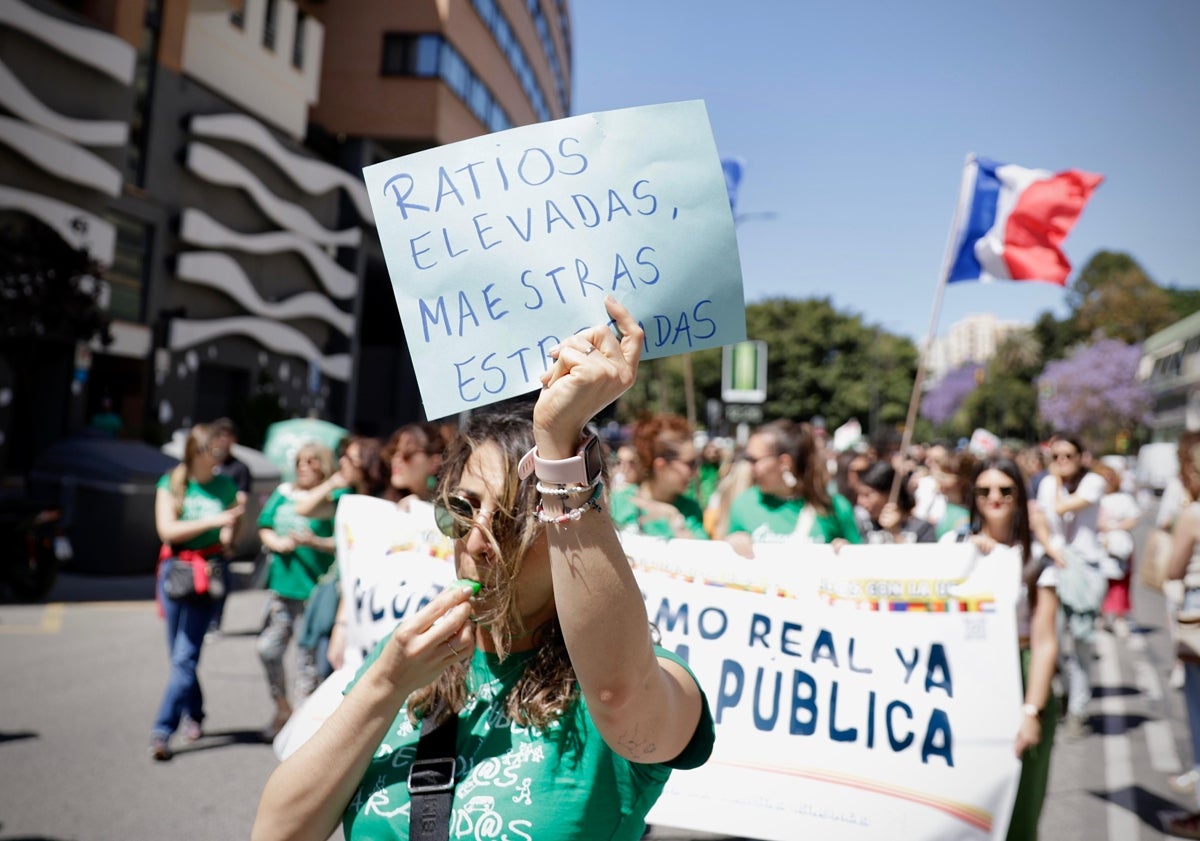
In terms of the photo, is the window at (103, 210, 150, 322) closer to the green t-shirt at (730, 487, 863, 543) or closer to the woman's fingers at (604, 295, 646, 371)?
the green t-shirt at (730, 487, 863, 543)

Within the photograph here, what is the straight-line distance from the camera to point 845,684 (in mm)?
3424

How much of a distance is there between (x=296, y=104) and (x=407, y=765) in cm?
2990

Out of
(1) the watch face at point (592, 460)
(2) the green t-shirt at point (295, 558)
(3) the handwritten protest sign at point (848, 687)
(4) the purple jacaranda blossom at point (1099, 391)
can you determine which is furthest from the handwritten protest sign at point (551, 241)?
(4) the purple jacaranda blossom at point (1099, 391)

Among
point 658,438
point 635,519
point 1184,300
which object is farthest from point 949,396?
point 635,519

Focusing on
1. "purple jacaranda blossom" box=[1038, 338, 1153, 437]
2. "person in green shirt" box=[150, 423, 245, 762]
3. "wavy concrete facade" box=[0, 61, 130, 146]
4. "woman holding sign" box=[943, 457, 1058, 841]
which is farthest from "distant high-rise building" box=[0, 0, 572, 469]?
"purple jacaranda blossom" box=[1038, 338, 1153, 437]

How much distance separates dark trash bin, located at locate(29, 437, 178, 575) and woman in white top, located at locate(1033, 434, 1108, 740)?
10379 mm

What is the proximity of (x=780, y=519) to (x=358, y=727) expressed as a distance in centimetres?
410

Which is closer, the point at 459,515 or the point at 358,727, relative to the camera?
the point at 358,727

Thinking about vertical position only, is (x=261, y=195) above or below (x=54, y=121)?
above

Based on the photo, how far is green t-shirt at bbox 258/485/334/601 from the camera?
19.6 ft

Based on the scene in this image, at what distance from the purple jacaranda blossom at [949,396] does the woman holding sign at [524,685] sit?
105 meters

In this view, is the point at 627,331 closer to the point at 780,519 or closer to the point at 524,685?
the point at 524,685

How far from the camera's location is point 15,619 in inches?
346

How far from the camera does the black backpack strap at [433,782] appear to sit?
1.52m
